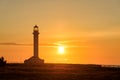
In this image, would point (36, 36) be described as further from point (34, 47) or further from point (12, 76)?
point (12, 76)

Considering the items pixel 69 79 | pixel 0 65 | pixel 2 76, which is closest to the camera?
pixel 69 79

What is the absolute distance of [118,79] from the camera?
152 feet

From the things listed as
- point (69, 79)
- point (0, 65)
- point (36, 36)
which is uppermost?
point (36, 36)

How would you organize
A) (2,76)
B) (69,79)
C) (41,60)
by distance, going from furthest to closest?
(41,60)
(2,76)
(69,79)

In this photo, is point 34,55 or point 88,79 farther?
point 34,55

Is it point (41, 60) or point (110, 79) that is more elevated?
point (41, 60)

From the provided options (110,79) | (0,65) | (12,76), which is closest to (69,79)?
(110,79)

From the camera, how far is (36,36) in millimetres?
79250

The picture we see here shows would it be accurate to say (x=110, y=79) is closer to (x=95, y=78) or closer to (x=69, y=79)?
(x=95, y=78)

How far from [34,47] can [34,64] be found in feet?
11.1

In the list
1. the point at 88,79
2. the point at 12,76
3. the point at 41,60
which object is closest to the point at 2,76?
the point at 12,76

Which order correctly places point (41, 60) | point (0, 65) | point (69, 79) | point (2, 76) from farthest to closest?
1. point (41, 60)
2. point (0, 65)
3. point (2, 76)
4. point (69, 79)

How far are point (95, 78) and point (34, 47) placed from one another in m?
32.7

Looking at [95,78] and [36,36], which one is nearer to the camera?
[95,78]
